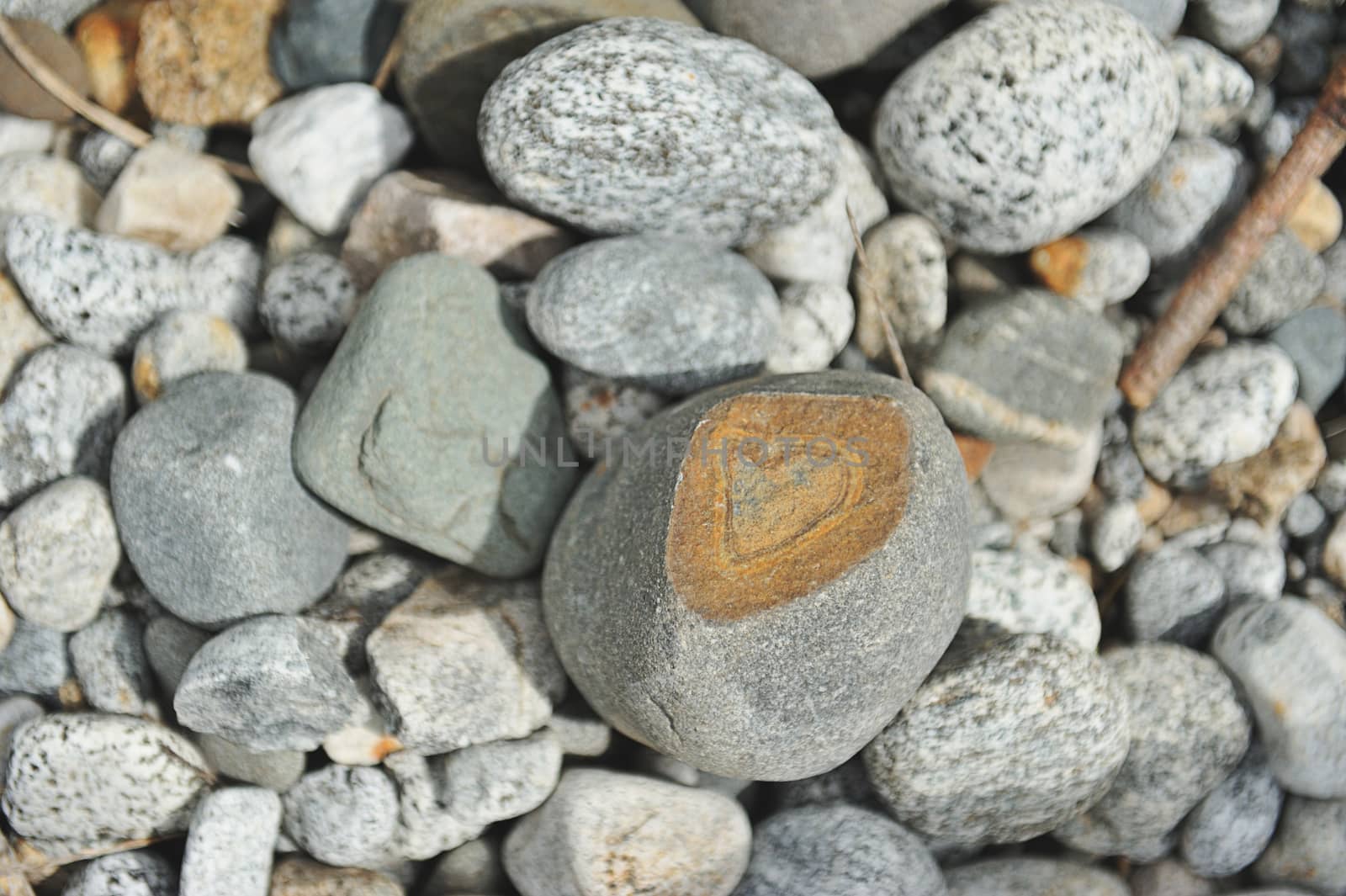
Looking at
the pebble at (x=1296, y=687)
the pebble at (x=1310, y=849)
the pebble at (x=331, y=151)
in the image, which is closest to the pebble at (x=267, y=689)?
the pebble at (x=331, y=151)

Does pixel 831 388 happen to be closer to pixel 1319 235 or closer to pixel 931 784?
pixel 931 784

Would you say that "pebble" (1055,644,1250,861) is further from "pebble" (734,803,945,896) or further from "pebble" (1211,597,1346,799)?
"pebble" (734,803,945,896)

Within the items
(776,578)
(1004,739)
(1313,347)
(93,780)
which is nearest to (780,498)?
(776,578)

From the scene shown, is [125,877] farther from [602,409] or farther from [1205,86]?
[1205,86]

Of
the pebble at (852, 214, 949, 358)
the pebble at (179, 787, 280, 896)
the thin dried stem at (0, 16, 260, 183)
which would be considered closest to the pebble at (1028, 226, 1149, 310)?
the pebble at (852, 214, 949, 358)

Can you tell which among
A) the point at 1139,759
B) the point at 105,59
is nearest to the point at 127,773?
the point at 105,59

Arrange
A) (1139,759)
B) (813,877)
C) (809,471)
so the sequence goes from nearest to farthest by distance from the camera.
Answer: (809,471)
(813,877)
(1139,759)
